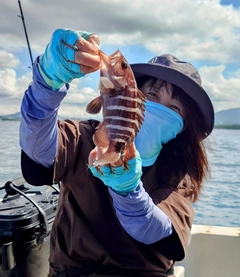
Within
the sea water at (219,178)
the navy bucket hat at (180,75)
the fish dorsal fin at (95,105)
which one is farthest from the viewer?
the sea water at (219,178)

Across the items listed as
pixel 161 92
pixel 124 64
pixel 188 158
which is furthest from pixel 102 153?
pixel 188 158

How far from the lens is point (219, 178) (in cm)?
647

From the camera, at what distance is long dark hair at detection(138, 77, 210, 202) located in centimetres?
229

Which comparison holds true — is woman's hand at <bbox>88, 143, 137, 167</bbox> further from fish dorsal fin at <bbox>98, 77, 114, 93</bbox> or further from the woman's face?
the woman's face

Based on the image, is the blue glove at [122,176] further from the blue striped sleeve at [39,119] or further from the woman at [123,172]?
the blue striped sleeve at [39,119]

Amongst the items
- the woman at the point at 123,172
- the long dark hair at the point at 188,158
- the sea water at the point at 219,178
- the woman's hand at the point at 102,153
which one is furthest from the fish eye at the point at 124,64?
the sea water at the point at 219,178

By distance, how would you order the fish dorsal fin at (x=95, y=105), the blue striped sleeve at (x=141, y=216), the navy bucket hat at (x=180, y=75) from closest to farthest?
the fish dorsal fin at (x=95, y=105), the blue striped sleeve at (x=141, y=216), the navy bucket hat at (x=180, y=75)

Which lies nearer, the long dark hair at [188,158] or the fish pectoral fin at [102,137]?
the fish pectoral fin at [102,137]

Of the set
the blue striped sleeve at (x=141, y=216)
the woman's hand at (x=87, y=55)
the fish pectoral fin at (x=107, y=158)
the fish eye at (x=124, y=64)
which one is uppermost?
the woman's hand at (x=87, y=55)

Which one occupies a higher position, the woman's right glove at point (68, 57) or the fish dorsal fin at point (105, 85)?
the woman's right glove at point (68, 57)

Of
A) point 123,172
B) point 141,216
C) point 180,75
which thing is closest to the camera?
point 123,172

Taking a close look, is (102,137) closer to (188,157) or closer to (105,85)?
(105,85)

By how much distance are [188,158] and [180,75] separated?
560 millimetres

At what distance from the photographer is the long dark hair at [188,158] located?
7.51ft
